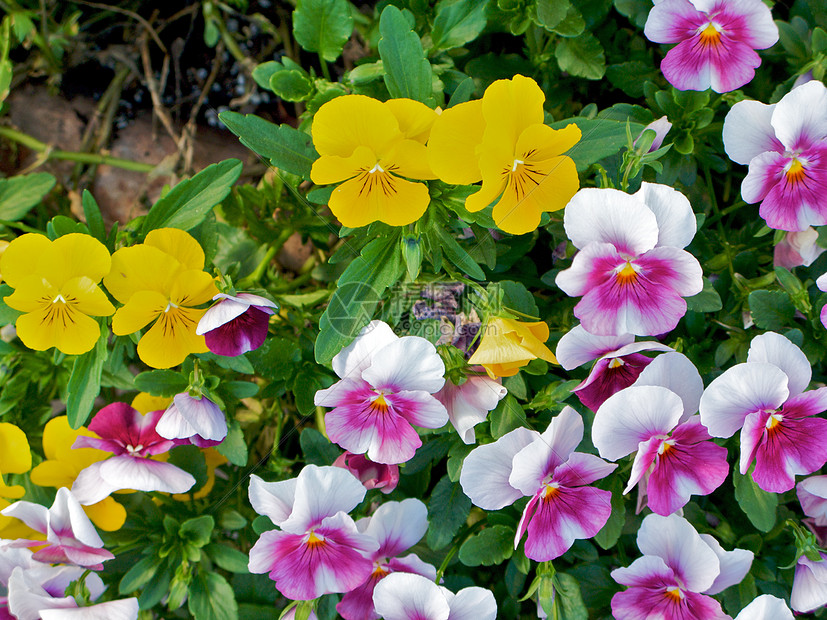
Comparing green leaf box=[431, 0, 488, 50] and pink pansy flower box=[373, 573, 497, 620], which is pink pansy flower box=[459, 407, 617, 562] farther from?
green leaf box=[431, 0, 488, 50]

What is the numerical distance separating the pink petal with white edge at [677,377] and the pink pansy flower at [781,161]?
34 centimetres

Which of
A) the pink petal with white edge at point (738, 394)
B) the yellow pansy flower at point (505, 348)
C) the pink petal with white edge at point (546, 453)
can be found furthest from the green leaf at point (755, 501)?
the yellow pansy flower at point (505, 348)

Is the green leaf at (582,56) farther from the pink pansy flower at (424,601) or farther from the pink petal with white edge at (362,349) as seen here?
the pink pansy flower at (424,601)

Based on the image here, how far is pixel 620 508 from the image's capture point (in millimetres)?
1317

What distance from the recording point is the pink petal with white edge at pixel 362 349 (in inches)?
46.7

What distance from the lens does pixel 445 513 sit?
1395mm

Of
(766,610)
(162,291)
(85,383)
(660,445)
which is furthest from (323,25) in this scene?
(766,610)

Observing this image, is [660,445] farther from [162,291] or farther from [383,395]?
[162,291]

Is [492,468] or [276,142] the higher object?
[276,142]

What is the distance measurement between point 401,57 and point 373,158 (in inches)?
11.0

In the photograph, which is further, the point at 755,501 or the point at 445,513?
the point at 445,513

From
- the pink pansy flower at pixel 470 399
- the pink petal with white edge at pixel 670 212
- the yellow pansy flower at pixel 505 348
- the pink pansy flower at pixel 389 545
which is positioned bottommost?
the pink pansy flower at pixel 389 545

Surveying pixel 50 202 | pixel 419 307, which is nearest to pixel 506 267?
pixel 419 307

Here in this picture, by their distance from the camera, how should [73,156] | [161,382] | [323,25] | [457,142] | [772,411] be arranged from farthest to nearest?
[73,156], [323,25], [161,382], [772,411], [457,142]
